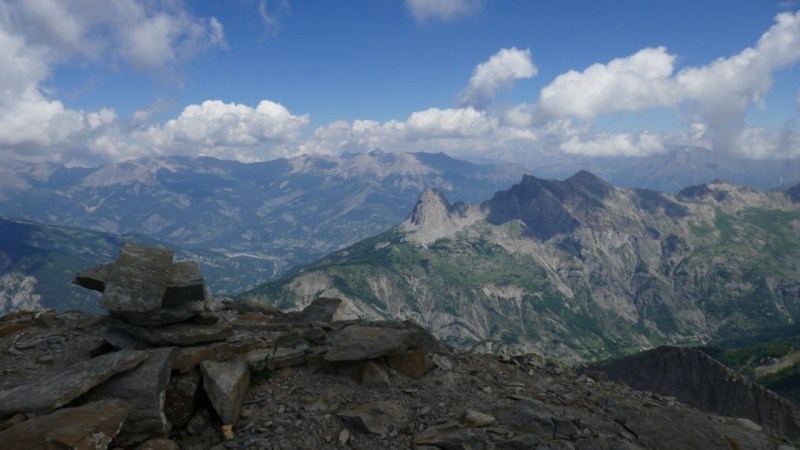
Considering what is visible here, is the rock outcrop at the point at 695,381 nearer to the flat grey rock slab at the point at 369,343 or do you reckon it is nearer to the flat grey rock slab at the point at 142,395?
the flat grey rock slab at the point at 369,343

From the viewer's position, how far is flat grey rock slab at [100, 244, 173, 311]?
1803 cm

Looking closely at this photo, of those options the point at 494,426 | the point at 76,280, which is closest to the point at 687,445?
the point at 494,426

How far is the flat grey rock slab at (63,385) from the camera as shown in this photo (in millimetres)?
13414

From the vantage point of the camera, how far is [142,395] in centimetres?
1455

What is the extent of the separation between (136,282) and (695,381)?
341 feet

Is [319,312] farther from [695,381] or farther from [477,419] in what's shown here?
[695,381]

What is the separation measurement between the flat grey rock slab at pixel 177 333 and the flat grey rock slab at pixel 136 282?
37.7 inches

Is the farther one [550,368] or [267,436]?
[550,368]

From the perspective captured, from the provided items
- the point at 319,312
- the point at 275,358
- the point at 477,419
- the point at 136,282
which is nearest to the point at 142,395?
the point at 275,358

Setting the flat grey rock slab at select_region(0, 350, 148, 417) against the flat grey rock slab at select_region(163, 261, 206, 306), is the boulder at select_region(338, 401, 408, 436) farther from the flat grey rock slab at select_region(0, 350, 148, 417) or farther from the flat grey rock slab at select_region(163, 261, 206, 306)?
the flat grey rock slab at select_region(163, 261, 206, 306)

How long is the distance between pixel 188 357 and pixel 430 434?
349 inches

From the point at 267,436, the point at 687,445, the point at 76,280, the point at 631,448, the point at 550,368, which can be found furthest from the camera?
the point at 550,368

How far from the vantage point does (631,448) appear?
15961 millimetres

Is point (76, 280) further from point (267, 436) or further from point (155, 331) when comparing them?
point (267, 436)
